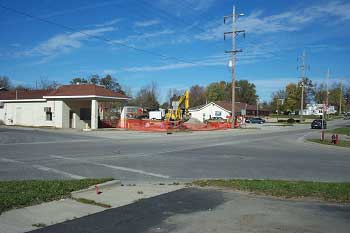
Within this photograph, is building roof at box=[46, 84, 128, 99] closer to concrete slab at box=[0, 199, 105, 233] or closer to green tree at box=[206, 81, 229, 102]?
concrete slab at box=[0, 199, 105, 233]

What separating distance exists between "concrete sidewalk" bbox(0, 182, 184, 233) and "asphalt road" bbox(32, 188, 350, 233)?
299 millimetres

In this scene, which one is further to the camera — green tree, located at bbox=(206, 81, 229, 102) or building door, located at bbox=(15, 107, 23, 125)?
green tree, located at bbox=(206, 81, 229, 102)

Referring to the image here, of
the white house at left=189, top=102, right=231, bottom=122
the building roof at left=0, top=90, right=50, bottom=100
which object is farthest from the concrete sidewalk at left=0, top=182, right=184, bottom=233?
the white house at left=189, top=102, right=231, bottom=122

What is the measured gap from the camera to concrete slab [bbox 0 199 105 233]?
6.65 m

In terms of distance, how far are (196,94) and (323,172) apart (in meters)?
153

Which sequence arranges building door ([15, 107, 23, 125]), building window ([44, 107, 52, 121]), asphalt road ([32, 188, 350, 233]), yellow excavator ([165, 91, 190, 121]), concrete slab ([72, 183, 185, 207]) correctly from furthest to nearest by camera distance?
yellow excavator ([165, 91, 190, 121]) < building door ([15, 107, 23, 125]) < building window ([44, 107, 52, 121]) < concrete slab ([72, 183, 185, 207]) < asphalt road ([32, 188, 350, 233])

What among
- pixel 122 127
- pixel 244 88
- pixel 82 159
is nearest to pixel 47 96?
pixel 122 127

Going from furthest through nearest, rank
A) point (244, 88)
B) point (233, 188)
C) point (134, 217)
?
point (244, 88) → point (233, 188) → point (134, 217)

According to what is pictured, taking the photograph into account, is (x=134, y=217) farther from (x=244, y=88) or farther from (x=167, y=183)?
(x=244, y=88)

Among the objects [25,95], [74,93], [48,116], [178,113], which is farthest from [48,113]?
[178,113]

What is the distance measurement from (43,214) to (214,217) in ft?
10.1

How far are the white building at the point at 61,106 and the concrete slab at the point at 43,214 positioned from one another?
3560cm

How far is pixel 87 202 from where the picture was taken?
842 cm

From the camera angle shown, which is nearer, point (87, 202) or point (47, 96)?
point (87, 202)
